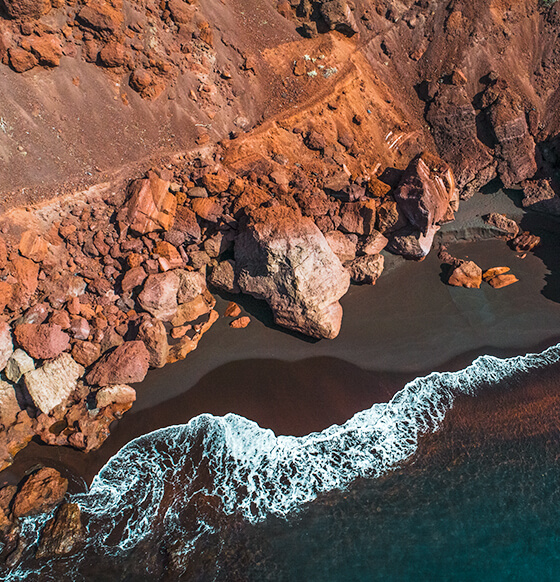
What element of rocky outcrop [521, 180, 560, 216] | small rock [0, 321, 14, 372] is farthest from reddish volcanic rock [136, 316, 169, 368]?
rocky outcrop [521, 180, 560, 216]

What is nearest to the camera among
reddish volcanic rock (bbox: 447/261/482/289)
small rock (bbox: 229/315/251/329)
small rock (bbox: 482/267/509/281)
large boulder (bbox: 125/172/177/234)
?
large boulder (bbox: 125/172/177/234)

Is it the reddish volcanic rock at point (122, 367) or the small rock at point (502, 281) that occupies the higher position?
the small rock at point (502, 281)

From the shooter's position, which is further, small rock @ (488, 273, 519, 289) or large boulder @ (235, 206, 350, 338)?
small rock @ (488, 273, 519, 289)

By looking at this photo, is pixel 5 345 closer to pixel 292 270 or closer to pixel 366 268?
pixel 292 270

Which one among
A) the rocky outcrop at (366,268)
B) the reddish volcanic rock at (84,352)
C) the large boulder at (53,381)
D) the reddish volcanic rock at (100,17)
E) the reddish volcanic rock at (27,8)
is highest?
the reddish volcanic rock at (100,17)

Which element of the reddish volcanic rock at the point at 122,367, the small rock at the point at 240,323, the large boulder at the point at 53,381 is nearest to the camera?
the large boulder at the point at 53,381

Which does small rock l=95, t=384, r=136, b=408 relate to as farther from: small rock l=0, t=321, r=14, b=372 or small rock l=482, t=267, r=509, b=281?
small rock l=482, t=267, r=509, b=281

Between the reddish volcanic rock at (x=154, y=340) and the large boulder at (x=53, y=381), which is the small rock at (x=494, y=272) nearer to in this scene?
the reddish volcanic rock at (x=154, y=340)

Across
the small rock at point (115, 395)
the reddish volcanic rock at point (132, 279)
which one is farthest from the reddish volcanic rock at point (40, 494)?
the reddish volcanic rock at point (132, 279)
